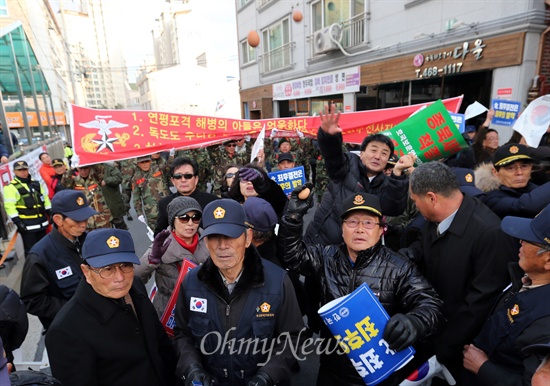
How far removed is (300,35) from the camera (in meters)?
15.3

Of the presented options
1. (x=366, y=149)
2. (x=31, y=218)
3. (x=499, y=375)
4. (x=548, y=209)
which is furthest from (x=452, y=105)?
(x=31, y=218)

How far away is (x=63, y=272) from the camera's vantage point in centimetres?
247

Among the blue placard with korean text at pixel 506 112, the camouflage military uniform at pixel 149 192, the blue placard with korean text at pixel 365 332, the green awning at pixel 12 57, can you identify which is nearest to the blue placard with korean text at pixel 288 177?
the camouflage military uniform at pixel 149 192

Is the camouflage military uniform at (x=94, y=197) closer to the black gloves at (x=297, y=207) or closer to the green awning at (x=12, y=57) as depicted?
the black gloves at (x=297, y=207)

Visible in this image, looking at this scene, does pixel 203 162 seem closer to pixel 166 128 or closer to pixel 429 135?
pixel 166 128

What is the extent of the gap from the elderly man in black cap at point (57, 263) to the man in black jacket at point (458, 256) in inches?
101

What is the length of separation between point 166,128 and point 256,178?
9.43 feet

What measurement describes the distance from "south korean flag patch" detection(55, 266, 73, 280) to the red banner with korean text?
2.51 metres

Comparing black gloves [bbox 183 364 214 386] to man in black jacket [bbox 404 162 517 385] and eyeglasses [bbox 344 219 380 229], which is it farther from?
man in black jacket [bbox 404 162 517 385]

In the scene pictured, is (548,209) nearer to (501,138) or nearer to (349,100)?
(501,138)

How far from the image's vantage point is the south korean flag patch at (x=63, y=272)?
2.46 metres

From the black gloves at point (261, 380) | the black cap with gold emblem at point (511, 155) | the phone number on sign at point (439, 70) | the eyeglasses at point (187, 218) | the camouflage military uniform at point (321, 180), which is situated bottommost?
the camouflage military uniform at point (321, 180)

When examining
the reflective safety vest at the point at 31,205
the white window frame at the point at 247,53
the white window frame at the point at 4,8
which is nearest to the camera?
the reflective safety vest at the point at 31,205

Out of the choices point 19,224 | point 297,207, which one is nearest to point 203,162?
point 19,224
